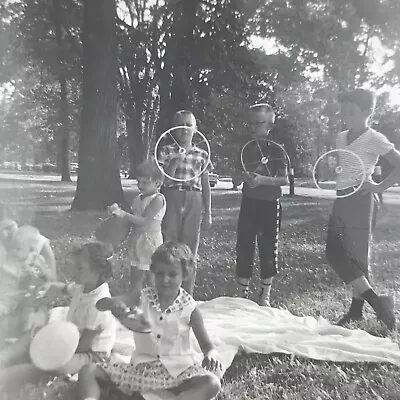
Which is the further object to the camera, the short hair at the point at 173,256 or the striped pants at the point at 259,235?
the striped pants at the point at 259,235

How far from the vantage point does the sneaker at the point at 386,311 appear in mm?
2377

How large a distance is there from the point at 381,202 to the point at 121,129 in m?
1.10

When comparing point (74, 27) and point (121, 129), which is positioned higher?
point (74, 27)

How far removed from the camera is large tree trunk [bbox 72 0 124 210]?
6.44ft

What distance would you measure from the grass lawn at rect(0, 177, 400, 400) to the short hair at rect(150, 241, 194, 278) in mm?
200

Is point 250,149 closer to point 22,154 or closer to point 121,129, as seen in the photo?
point 121,129

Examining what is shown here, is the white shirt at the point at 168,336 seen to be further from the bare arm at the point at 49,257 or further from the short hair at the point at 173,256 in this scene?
the bare arm at the point at 49,257

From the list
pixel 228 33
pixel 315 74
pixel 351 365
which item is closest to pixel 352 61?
pixel 315 74

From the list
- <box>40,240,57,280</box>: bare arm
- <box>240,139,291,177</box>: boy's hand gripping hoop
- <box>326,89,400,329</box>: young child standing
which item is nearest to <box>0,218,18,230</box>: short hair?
<box>40,240,57,280</box>: bare arm

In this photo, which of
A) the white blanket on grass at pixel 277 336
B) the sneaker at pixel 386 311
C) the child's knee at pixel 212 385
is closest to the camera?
the child's knee at pixel 212 385

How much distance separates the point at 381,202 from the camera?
2227mm

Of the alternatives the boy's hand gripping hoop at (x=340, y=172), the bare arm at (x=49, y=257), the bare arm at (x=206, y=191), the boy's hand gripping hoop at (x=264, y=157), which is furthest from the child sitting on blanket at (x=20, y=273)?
the boy's hand gripping hoop at (x=340, y=172)

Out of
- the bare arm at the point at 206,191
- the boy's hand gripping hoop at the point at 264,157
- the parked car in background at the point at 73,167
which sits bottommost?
the bare arm at the point at 206,191

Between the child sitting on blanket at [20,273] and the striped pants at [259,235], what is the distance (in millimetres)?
792
